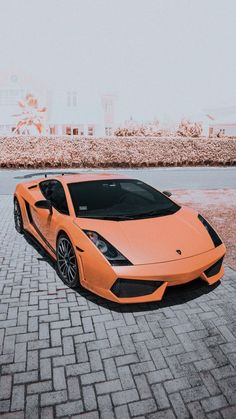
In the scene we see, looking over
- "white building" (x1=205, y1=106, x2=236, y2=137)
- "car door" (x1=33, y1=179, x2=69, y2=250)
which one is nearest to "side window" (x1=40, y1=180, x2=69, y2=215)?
"car door" (x1=33, y1=179, x2=69, y2=250)

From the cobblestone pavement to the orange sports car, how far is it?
0.27 m

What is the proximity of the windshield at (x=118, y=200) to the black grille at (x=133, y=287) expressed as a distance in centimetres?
97

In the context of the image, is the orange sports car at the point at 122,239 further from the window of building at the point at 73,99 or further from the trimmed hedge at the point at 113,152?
the window of building at the point at 73,99

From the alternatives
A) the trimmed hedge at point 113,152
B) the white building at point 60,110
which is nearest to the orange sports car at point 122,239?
the trimmed hedge at point 113,152

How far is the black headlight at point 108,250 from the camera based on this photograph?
3363 mm

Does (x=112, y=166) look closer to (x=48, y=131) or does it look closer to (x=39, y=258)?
(x=39, y=258)

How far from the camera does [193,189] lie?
12398mm

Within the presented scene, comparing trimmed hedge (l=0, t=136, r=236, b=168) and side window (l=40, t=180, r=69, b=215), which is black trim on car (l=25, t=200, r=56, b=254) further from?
trimmed hedge (l=0, t=136, r=236, b=168)

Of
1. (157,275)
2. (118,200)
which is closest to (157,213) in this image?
(118,200)

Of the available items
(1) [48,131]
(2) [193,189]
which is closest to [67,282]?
(2) [193,189]

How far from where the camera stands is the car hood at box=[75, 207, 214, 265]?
3.46m

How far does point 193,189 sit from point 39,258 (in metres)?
8.67

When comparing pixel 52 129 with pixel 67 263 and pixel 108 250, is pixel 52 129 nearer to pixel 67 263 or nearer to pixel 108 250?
pixel 67 263

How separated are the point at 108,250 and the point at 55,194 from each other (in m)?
1.75
